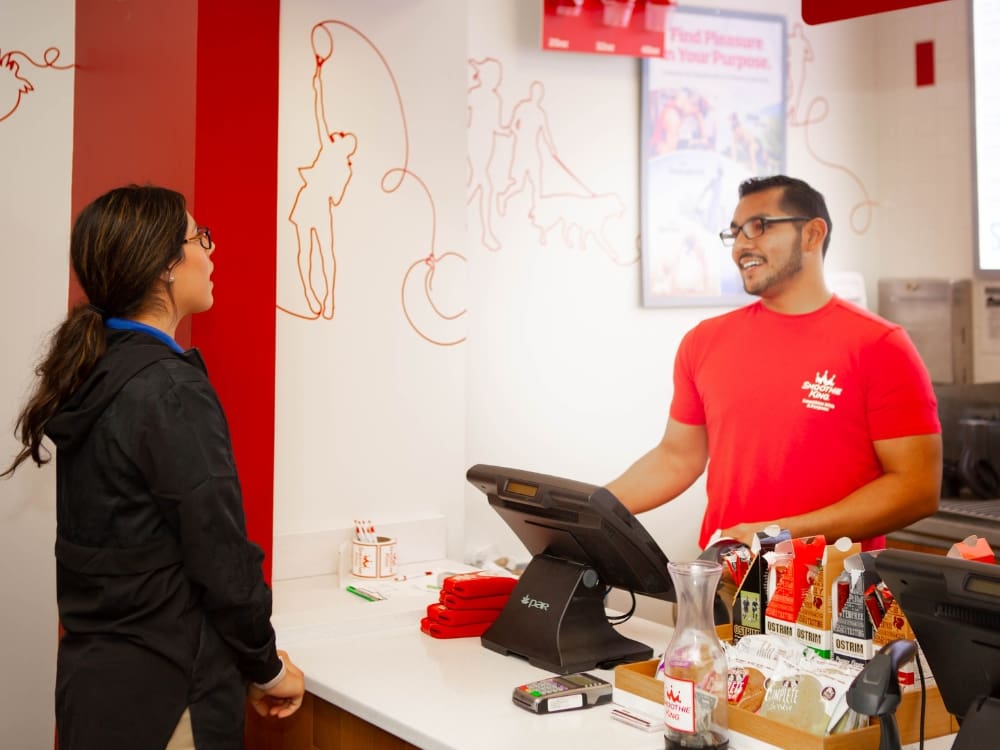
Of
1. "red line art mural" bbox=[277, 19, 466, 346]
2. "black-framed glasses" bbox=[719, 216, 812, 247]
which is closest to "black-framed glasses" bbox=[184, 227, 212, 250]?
"red line art mural" bbox=[277, 19, 466, 346]

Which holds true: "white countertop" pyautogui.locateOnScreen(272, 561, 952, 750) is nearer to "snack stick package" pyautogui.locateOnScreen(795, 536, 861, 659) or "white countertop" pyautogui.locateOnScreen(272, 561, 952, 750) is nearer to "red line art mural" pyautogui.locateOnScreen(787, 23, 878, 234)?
"snack stick package" pyautogui.locateOnScreen(795, 536, 861, 659)

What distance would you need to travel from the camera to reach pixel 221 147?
8.36 feet

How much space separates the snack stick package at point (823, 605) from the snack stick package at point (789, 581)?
0.02 m

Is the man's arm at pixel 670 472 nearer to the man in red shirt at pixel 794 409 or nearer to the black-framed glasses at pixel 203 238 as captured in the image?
the man in red shirt at pixel 794 409

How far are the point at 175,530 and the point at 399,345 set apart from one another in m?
1.34

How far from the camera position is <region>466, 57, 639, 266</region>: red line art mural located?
365cm

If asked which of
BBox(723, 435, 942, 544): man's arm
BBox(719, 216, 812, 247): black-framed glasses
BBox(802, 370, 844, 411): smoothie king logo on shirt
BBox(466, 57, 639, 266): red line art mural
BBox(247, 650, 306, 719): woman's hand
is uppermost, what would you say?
BBox(466, 57, 639, 266): red line art mural

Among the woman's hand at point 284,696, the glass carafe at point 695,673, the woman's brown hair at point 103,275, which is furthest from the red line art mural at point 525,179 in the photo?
the glass carafe at point 695,673

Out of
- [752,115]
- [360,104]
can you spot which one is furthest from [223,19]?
[752,115]

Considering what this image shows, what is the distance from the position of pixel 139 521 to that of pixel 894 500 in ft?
6.27

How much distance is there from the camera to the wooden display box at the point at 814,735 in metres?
1.62

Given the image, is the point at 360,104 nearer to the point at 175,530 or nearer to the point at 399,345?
the point at 399,345

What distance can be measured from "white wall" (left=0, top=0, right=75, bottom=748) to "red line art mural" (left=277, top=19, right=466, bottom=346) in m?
0.60

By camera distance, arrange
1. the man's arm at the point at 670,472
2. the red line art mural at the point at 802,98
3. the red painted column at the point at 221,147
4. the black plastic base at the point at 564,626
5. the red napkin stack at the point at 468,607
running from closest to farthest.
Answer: the black plastic base at the point at 564,626 < the red napkin stack at the point at 468,607 < the red painted column at the point at 221,147 < the man's arm at the point at 670,472 < the red line art mural at the point at 802,98
